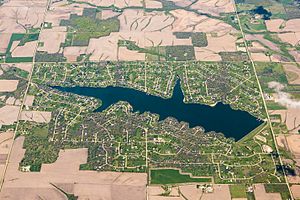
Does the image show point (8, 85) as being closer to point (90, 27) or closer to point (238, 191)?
point (90, 27)

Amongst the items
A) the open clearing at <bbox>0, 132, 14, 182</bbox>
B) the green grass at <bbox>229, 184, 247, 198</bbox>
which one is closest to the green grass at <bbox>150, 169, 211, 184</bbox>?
the green grass at <bbox>229, 184, 247, 198</bbox>

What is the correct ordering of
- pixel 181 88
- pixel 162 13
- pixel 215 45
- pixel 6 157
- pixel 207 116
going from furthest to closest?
pixel 162 13 < pixel 215 45 < pixel 181 88 < pixel 207 116 < pixel 6 157

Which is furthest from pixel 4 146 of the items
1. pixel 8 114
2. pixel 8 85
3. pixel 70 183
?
pixel 8 85

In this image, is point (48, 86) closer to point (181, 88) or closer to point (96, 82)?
point (96, 82)

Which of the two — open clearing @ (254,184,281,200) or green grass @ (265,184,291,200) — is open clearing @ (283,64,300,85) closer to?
green grass @ (265,184,291,200)

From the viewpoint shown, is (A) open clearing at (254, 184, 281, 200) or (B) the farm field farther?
(B) the farm field

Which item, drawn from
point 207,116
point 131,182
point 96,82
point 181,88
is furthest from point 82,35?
point 131,182
